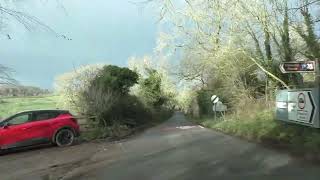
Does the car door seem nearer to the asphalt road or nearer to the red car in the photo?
the red car

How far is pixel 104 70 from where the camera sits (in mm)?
43156

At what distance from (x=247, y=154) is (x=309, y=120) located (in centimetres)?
266

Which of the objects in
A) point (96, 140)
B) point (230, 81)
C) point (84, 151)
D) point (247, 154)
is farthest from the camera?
point (230, 81)

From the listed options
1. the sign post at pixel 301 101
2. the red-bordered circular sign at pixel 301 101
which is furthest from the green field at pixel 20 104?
the red-bordered circular sign at pixel 301 101

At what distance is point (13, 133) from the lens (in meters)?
21.9

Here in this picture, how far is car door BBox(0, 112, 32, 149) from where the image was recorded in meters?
21.7

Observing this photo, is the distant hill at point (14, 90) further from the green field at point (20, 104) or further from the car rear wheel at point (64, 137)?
the car rear wheel at point (64, 137)

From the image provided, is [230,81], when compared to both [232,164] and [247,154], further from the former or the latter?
[232,164]

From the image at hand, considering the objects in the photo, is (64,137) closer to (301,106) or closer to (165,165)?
(165,165)

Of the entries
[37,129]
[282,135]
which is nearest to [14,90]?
[37,129]

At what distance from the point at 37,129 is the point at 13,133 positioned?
1174 millimetres

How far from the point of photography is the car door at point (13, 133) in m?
21.7

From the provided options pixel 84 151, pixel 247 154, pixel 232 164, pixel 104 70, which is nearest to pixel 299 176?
pixel 232 164

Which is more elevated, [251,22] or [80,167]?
[251,22]
